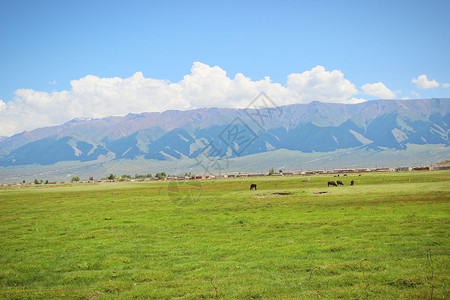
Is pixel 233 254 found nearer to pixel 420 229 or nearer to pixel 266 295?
pixel 266 295

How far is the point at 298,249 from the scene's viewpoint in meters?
17.1

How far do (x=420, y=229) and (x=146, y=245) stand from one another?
56.6ft

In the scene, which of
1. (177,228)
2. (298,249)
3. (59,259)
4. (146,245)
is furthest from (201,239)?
(59,259)

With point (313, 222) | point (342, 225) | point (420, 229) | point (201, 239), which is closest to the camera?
point (420, 229)

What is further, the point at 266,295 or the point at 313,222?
the point at 313,222

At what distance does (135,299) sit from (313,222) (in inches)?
666

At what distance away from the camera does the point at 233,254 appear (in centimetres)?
1714

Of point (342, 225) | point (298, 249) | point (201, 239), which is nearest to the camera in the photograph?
point (298, 249)

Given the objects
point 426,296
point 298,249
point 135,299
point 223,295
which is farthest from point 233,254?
point 426,296

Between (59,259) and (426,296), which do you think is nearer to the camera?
(426,296)

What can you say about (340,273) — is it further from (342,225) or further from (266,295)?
(342,225)

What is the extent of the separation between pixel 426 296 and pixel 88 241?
1989 cm

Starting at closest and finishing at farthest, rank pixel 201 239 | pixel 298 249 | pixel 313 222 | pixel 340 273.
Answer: pixel 340 273 < pixel 298 249 < pixel 201 239 < pixel 313 222

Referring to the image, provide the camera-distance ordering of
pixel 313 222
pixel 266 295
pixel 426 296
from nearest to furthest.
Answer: pixel 426 296
pixel 266 295
pixel 313 222
